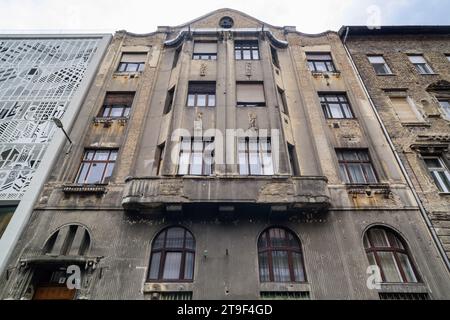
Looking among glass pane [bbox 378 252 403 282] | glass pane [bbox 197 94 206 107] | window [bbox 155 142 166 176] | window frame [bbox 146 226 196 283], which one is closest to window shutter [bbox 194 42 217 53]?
glass pane [bbox 197 94 206 107]

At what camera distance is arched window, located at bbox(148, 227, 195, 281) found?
8195 millimetres

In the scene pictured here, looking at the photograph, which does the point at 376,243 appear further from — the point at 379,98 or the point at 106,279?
the point at 106,279

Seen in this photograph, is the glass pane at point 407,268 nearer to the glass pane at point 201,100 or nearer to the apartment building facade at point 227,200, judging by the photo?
the apartment building facade at point 227,200

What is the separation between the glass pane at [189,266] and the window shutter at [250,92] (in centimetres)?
725

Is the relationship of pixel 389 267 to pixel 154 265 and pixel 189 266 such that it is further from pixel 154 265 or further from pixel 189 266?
pixel 154 265

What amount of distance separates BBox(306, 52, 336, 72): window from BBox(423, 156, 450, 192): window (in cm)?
647

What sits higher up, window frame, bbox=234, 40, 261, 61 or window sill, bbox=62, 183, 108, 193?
window frame, bbox=234, 40, 261, 61

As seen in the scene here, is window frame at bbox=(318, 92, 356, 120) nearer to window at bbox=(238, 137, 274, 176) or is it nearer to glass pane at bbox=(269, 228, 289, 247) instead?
window at bbox=(238, 137, 274, 176)

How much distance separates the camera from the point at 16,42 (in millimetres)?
15328

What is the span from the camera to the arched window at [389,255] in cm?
822

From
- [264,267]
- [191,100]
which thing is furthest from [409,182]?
[191,100]

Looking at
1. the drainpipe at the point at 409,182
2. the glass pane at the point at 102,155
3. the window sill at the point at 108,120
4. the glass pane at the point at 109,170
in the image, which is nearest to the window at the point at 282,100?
the drainpipe at the point at 409,182
